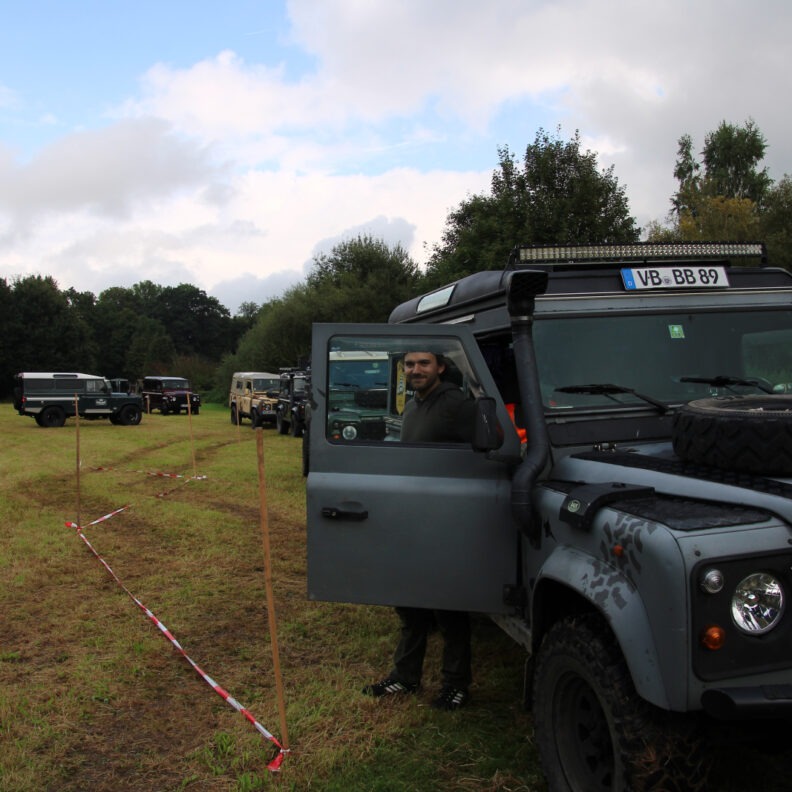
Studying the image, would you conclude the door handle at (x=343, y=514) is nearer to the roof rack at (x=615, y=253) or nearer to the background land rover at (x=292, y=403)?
the roof rack at (x=615, y=253)

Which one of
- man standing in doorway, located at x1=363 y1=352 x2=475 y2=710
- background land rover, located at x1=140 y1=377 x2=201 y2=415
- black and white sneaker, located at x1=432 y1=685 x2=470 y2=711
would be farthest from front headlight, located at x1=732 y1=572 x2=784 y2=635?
background land rover, located at x1=140 y1=377 x2=201 y2=415

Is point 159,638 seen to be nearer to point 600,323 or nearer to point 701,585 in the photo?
point 600,323

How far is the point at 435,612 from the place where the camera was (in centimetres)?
387

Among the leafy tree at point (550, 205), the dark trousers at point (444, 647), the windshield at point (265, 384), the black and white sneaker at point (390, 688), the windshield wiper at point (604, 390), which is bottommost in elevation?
the black and white sneaker at point (390, 688)

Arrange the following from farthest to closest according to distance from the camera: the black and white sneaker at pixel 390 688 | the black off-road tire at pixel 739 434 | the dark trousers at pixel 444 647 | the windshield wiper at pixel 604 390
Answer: the black and white sneaker at pixel 390 688 → the dark trousers at pixel 444 647 → the windshield wiper at pixel 604 390 → the black off-road tire at pixel 739 434

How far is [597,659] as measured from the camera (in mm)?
2459

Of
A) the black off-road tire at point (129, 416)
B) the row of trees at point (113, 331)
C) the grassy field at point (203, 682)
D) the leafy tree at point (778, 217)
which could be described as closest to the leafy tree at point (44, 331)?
the row of trees at point (113, 331)

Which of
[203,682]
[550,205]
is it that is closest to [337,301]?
[550,205]

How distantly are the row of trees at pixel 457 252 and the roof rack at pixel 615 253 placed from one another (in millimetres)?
4391

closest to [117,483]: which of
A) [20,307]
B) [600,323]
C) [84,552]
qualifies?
[84,552]

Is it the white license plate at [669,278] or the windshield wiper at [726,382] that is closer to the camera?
the windshield wiper at [726,382]

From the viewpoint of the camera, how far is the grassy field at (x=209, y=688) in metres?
3.27

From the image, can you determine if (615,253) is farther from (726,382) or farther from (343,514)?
(343,514)

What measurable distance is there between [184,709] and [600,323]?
10.3 feet
